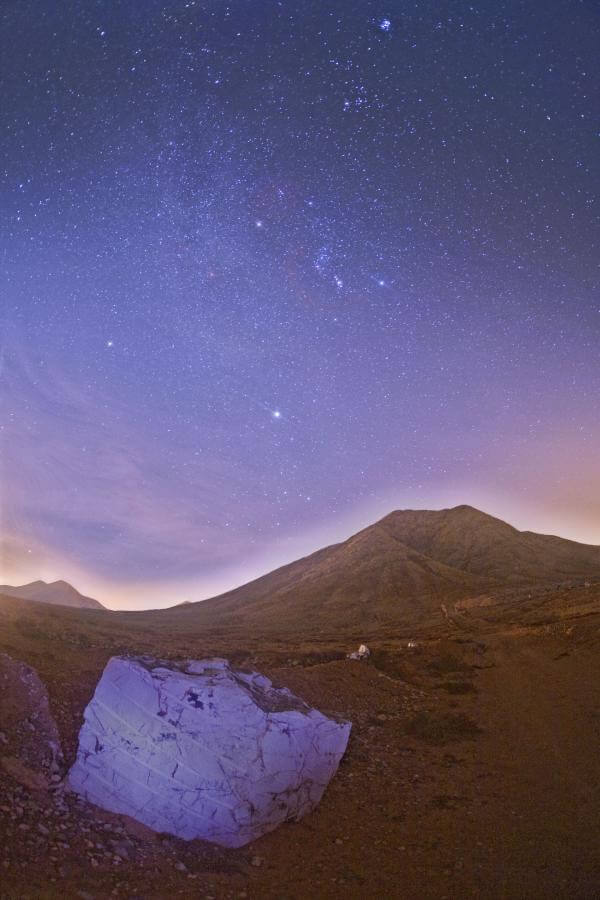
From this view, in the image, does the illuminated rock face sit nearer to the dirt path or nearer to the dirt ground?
the dirt ground

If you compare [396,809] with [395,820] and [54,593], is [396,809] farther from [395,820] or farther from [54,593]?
[54,593]

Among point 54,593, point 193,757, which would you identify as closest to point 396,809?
point 193,757

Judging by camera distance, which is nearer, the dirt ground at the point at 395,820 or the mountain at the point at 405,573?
the dirt ground at the point at 395,820

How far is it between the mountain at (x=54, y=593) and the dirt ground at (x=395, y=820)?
170m

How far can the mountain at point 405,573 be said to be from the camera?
5556cm

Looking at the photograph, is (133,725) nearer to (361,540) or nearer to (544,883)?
(544,883)

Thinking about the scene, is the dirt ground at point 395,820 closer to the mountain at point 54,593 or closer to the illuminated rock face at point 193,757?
the illuminated rock face at point 193,757

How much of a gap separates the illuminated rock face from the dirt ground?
0.25 m

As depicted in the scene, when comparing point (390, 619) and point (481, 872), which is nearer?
point (481, 872)

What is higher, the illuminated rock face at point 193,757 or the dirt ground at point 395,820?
the illuminated rock face at point 193,757

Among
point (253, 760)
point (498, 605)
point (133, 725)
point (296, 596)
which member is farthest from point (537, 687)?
point (296, 596)

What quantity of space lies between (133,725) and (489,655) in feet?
50.1

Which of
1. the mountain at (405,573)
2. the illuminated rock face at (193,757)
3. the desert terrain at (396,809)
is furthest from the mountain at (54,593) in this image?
the illuminated rock face at (193,757)

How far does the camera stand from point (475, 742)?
1050cm
